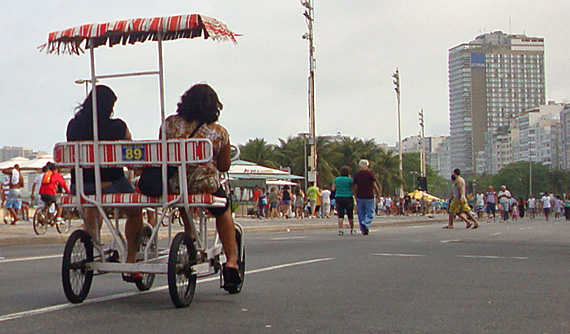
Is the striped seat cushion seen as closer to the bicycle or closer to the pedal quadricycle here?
the pedal quadricycle

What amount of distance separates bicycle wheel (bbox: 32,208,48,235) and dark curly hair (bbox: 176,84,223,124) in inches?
526

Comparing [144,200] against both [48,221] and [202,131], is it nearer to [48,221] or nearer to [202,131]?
[202,131]

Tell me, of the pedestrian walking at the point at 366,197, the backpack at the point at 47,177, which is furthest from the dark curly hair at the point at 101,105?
the backpack at the point at 47,177

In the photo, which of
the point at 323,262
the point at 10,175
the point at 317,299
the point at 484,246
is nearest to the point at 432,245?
the point at 484,246

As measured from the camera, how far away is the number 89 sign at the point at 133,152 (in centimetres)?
640

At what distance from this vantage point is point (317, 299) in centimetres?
695

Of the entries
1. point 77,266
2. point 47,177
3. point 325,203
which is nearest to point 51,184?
point 47,177

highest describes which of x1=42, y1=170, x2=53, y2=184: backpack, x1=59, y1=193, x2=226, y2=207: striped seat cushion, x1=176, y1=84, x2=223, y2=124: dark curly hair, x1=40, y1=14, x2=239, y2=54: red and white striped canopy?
x1=40, y1=14, x2=239, y2=54: red and white striped canopy

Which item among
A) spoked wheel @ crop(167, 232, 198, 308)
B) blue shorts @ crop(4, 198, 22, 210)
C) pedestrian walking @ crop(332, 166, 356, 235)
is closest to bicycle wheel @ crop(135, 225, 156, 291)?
spoked wheel @ crop(167, 232, 198, 308)

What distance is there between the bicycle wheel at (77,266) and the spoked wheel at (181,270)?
2.40 feet

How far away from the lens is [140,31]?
6.66m

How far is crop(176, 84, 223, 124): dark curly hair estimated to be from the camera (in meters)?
6.55

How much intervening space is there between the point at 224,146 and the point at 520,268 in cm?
500

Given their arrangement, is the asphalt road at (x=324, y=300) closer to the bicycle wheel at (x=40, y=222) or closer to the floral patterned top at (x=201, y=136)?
the floral patterned top at (x=201, y=136)
